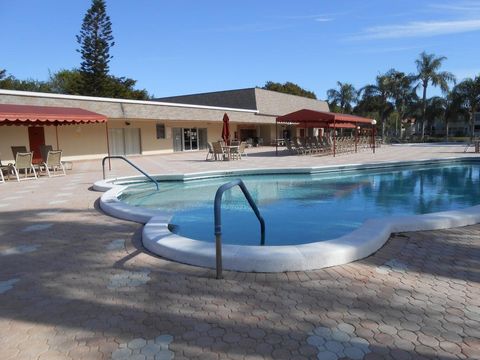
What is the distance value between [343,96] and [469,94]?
1455 cm

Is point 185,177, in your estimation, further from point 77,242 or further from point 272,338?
point 272,338

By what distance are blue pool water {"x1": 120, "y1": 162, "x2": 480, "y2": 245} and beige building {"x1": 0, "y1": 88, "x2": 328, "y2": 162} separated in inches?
294

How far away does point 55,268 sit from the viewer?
4309mm

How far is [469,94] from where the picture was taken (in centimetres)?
4256

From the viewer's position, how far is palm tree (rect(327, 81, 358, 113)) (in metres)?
51.0

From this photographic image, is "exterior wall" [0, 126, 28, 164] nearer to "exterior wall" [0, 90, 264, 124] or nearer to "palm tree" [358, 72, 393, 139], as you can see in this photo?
"exterior wall" [0, 90, 264, 124]

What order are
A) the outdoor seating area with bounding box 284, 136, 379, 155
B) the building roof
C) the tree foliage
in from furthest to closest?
the tree foliage, the building roof, the outdoor seating area with bounding box 284, 136, 379, 155

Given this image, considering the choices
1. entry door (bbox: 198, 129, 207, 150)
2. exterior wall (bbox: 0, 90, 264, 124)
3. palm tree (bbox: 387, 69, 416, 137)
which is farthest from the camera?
palm tree (bbox: 387, 69, 416, 137)

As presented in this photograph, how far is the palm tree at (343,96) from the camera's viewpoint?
167 ft

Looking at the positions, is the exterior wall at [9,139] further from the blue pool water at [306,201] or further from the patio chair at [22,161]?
the blue pool water at [306,201]

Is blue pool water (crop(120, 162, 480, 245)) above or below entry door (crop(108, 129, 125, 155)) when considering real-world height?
below

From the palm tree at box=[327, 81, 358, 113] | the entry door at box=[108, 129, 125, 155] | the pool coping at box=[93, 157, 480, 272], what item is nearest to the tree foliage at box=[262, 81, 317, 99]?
the palm tree at box=[327, 81, 358, 113]

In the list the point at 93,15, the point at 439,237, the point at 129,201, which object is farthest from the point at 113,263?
the point at 93,15

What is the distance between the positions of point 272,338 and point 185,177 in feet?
35.5
